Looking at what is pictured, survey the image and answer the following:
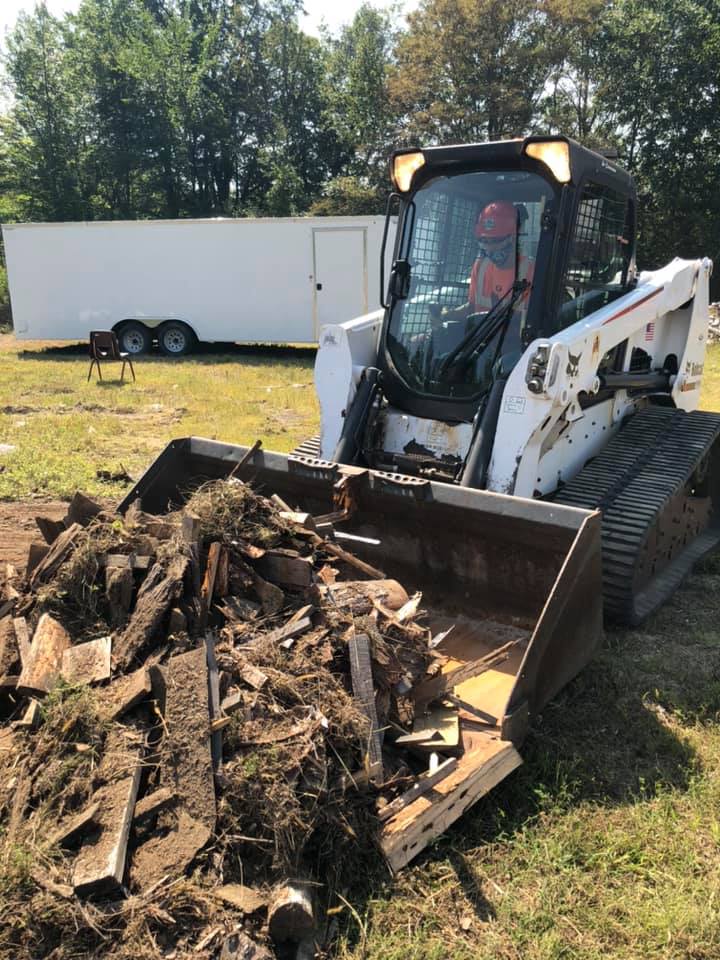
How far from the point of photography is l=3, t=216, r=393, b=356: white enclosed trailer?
16.1 meters

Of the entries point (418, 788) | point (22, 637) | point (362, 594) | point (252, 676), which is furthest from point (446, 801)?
point (22, 637)

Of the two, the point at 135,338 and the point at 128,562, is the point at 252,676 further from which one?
the point at 135,338

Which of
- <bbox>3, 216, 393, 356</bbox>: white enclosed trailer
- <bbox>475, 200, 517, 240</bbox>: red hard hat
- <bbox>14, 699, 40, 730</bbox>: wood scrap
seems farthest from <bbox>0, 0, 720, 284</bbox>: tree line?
<bbox>14, 699, 40, 730</bbox>: wood scrap

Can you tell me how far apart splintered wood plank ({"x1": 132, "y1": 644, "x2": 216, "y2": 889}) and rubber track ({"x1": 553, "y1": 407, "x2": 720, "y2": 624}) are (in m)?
2.39

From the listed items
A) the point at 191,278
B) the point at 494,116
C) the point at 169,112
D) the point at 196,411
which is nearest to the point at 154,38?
the point at 169,112

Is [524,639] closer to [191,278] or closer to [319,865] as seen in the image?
[319,865]

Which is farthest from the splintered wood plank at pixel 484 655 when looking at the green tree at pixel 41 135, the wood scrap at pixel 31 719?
the green tree at pixel 41 135

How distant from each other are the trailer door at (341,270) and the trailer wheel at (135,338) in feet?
13.1

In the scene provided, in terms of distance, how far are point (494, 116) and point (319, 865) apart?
28.6 m

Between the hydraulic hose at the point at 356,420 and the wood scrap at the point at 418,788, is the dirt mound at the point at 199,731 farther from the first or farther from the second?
the hydraulic hose at the point at 356,420

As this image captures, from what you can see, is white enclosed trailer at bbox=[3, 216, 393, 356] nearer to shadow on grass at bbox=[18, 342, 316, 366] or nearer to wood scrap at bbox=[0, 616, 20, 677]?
shadow on grass at bbox=[18, 342, 316, 366]

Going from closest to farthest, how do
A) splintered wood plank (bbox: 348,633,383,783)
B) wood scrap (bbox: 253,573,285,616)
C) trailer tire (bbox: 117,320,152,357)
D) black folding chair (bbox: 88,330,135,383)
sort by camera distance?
splintered wood plank (bbox: 348,633,383,783) < wood scrap (bbox: 253,573,285,616) < black folding chair (bbox: 88,330,135,383) < trailer tire (bbox: 117,320,152,357)

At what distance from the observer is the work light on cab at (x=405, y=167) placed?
16.4 ft

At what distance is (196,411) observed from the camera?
10.8 metres
